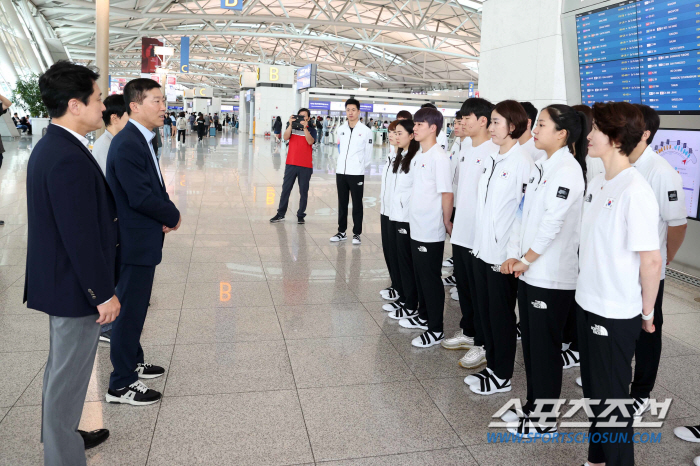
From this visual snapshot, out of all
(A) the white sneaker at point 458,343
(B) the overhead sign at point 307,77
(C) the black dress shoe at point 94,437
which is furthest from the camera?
(B) the overhead sign at point 307,77

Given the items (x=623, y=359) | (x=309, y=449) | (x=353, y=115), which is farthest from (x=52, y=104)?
(x=353, y=115)

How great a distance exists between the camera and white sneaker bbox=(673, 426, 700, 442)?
2.78m

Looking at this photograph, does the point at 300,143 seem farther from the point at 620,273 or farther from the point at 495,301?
the point at 620,273

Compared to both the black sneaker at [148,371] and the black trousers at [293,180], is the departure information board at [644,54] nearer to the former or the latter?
the black trousers at [293,180]

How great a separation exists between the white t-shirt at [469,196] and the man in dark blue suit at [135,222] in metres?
1.87

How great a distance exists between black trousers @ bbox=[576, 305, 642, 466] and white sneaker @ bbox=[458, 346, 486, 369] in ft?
4.14

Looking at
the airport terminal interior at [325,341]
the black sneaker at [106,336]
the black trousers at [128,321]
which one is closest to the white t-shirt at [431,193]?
the airport terminal interior at [325,341]

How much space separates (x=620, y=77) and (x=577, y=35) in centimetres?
73

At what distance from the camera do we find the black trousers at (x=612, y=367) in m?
2.21

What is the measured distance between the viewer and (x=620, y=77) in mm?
5988

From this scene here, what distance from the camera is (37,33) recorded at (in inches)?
1155

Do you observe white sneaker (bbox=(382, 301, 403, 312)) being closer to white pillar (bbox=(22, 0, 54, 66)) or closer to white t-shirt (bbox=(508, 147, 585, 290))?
white t-shirt (bbox=(508, 147, 585, 290))

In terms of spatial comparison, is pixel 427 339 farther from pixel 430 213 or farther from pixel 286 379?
pixel 286 379

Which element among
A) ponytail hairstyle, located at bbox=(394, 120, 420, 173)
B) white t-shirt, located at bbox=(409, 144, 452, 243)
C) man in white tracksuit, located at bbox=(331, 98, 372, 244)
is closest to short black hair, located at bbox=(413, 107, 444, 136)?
white t-shirt, located at bbox=(409, 144, 452, 243)
